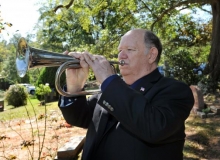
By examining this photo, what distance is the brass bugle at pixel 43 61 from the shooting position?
6.20ft

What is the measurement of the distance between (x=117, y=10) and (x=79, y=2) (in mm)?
1538

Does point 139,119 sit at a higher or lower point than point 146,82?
lower

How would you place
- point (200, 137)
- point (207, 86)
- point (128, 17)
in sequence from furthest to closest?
point (128, 17) → point (207, 86) → point (200, 137)

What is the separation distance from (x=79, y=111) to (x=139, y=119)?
699mm

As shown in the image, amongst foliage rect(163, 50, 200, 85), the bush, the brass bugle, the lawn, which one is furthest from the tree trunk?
the brass bugle

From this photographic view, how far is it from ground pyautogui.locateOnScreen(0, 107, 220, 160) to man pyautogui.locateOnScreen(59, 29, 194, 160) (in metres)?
1.76

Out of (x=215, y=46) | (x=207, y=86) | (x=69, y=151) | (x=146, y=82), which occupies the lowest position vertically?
(x=69, y=151)

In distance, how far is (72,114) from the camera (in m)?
2.06

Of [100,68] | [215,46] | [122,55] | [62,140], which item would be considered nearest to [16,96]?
[215,46]

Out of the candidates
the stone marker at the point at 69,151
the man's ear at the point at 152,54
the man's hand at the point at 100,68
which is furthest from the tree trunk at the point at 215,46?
the man's hand at the point at 100,68

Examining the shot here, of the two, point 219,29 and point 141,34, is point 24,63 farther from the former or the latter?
point 219,29

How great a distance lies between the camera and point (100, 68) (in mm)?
1648

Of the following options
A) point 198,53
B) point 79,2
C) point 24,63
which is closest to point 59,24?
point 198,53

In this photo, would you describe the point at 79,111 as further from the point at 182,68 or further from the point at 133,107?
the point at 182,68
